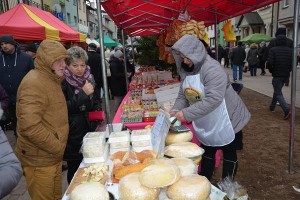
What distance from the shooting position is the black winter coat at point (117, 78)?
21.8ft

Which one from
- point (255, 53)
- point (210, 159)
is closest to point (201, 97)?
point (210, 159)

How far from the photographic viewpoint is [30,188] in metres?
2.25

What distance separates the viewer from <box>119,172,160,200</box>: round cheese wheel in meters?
1.35

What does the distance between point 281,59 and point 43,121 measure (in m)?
5.83

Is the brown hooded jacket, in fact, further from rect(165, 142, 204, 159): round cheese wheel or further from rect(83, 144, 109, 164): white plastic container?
rect(165, 142, 204, 159): round cheese wheel

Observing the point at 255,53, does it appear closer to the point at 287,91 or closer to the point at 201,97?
the point at 287,91

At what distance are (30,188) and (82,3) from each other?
35.4 metres

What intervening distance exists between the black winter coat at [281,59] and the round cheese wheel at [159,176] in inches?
228

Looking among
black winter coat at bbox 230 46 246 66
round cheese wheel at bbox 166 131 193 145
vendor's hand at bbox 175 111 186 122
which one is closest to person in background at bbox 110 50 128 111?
vendor's hand at bbox 175 111 186 122

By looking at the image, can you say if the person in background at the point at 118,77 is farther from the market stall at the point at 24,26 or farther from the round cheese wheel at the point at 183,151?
the round cheese wheel at the point at 183,151

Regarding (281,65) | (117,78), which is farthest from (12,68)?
(281,65)

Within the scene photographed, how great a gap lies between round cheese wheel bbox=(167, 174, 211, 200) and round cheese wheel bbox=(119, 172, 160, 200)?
0.30 ft

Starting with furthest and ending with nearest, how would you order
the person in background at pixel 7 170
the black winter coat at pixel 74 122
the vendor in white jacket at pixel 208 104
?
the black winter coat at pixel 74 122
the vendor in white jacket at pixel 208 104
the person in background at pixel 7 170

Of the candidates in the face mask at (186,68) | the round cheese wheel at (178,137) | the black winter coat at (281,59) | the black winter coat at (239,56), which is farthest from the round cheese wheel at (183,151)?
the black winter coat at (239,56)
